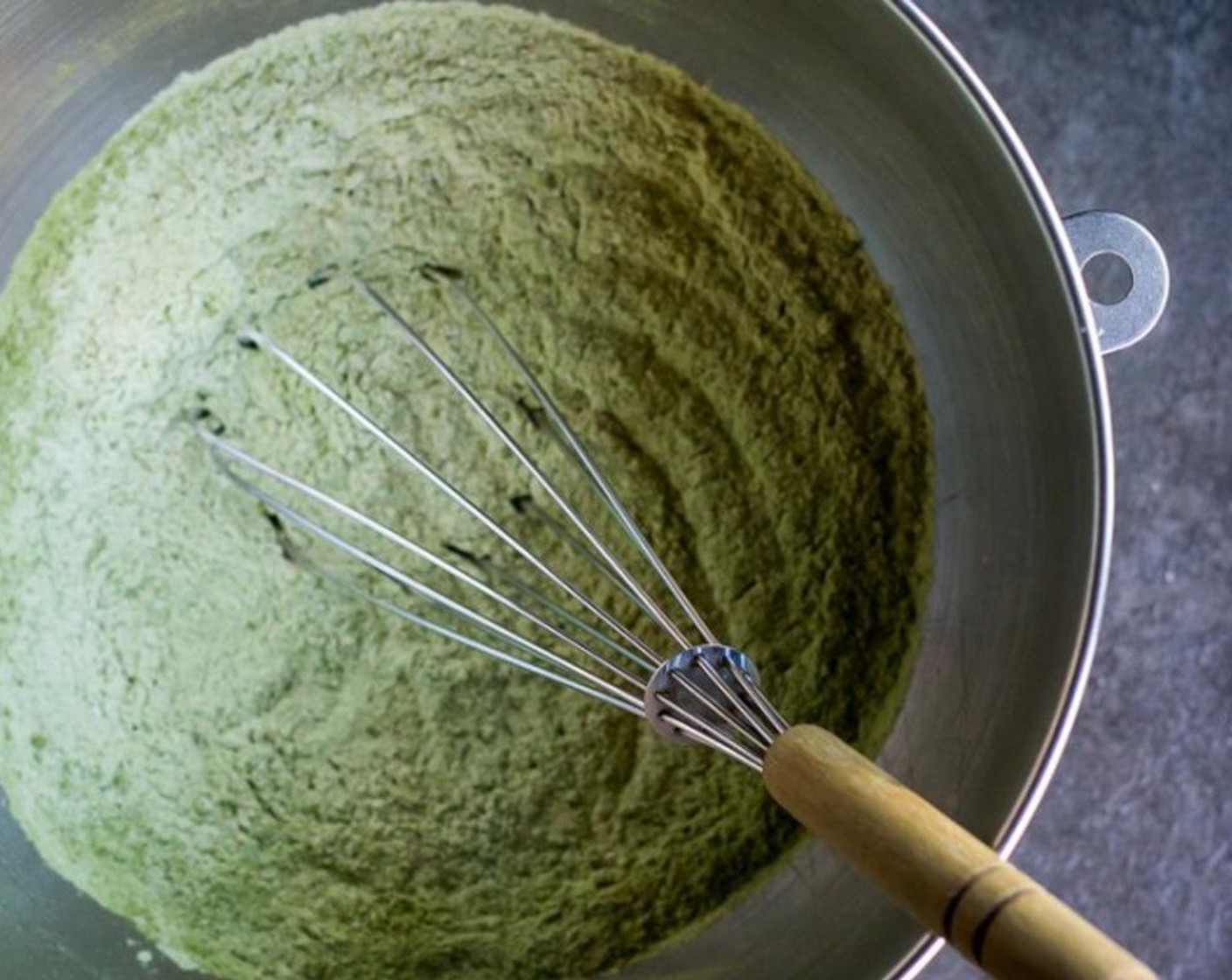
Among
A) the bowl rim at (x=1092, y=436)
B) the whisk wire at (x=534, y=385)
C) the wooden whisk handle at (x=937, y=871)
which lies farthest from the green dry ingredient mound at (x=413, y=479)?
the wooden whisk handle at (x=937, y=871)

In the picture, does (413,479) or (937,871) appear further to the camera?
(413,479)

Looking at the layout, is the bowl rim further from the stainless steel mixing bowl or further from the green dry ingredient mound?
the green dry ingredient mound

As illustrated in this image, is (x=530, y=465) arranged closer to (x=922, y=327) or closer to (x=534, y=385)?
(x=534, y=385)

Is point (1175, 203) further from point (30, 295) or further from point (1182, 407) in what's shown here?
point (30, 295)

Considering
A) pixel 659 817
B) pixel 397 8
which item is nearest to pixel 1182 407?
pixel 659 817

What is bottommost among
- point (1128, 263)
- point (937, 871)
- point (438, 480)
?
point (937, 871)

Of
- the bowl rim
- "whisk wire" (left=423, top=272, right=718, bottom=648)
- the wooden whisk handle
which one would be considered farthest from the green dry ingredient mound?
the wooden whisk handle

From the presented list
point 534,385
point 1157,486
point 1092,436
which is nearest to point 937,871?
point 1092,436

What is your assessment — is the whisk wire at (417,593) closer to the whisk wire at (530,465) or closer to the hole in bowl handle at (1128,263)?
the whisk wire at (530,465)
